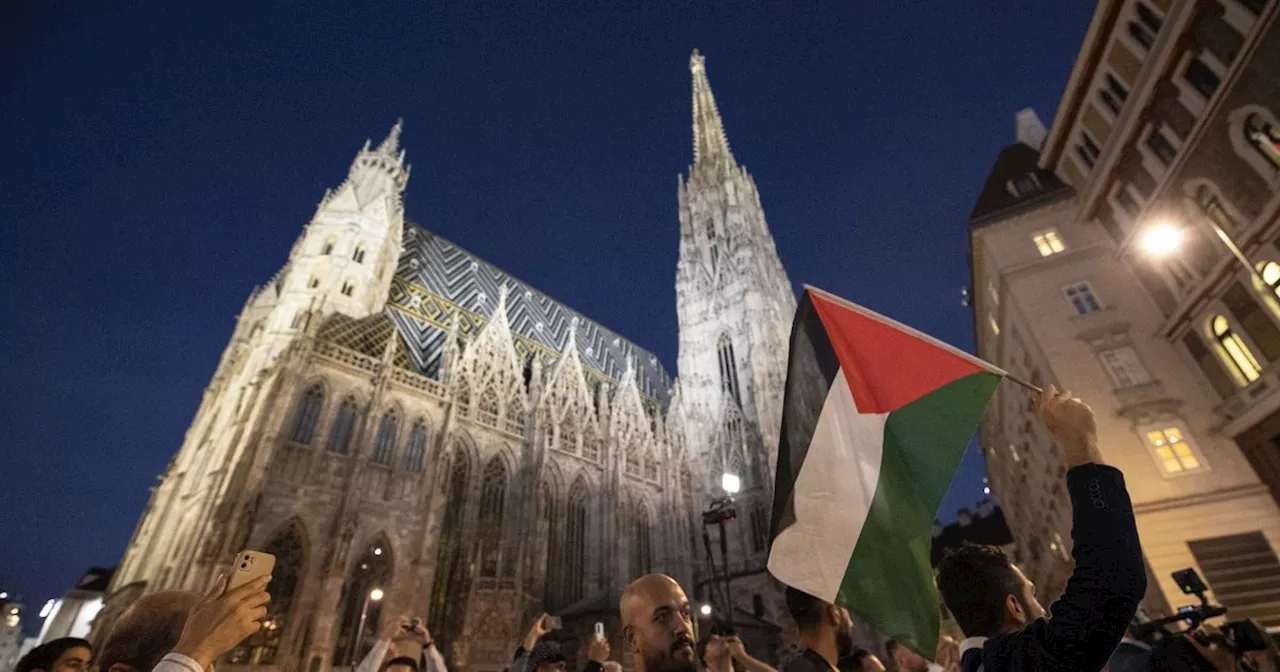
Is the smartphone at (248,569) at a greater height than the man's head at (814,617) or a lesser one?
greater

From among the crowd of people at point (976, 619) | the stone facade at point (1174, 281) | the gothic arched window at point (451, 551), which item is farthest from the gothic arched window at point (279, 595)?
the stone facade at point (1174, 281)

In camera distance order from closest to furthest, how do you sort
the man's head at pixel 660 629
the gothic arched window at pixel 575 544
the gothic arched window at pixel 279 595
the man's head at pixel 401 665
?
the man's head at pixel 660 629
the man's head at pixel 401 665
the gothic arched window at pixel 279 595
the gothic arched window at pixel 575 544

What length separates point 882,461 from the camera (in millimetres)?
3047

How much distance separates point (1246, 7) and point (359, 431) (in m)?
26.9

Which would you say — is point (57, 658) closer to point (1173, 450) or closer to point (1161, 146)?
point (1173, 450)

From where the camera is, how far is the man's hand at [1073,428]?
6.32 feet

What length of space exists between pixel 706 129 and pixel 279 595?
168 ft

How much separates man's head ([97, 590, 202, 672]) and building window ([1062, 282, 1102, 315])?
2023cm

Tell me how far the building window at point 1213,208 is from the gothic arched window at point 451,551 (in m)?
24.9

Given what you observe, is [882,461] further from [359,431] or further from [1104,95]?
[359,431]

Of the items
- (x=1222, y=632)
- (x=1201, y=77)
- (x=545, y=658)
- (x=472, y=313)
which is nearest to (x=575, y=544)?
(x=472, y=313)

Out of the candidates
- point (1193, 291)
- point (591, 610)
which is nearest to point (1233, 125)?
point (1193, 291)

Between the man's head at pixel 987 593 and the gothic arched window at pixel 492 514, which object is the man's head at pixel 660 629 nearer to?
the man's head at pixel 987 593

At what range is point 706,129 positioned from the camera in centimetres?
5516
